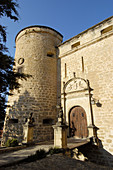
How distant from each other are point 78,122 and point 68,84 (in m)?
3.12

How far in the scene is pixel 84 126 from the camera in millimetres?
7766

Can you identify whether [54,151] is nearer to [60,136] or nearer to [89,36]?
[60,136]

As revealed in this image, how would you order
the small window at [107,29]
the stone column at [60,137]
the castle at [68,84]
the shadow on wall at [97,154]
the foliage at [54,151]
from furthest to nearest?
the small window at [107,29]
the castle at [68,84]
the shadow on wall at [97,154]
the stone column at [60,137]
the foliage at [54,151]

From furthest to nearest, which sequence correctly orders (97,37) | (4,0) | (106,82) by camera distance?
(97,37), (106,82), (4,0)

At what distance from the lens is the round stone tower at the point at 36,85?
853 centimetres

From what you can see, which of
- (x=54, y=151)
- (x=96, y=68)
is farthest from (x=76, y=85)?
(x=54, y=151)

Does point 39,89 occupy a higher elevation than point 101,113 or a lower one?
higher

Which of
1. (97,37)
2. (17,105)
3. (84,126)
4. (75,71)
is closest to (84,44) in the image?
(97,37)

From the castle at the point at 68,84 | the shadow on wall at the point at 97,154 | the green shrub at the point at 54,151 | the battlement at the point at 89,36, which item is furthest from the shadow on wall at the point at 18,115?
the battlement at the point at 89,36

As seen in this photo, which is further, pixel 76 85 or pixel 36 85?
pixel 36 85

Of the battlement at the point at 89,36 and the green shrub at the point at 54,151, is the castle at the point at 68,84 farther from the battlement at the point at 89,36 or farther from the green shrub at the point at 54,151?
the green shrub at the point at 54,151

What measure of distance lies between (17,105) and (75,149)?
226 inches

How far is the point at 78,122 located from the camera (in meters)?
8.12

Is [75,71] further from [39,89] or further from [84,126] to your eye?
[84,126]
